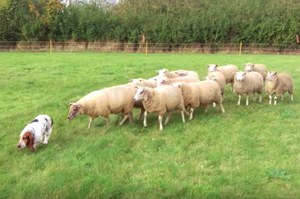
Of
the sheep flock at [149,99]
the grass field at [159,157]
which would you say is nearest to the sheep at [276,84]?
the grass field at [159,157]

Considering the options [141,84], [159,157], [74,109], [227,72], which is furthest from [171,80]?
[159,157]

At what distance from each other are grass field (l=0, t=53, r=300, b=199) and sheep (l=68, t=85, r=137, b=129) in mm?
379

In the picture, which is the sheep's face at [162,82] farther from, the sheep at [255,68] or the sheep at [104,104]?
the sheep at [255,68]

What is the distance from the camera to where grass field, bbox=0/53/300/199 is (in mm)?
4027

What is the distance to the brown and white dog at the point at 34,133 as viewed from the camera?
5043 millimetres

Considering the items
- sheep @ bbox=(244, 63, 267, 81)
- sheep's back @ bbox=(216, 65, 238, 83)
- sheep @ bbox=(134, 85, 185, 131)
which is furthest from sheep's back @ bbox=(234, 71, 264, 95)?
sheep @ bbox=(134, 85, 185, 131)

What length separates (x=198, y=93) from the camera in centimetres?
737

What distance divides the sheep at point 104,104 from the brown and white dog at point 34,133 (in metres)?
0.86

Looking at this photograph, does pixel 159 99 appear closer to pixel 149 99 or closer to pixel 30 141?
pixel 149 99

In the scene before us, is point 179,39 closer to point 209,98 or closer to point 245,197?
point 209,98

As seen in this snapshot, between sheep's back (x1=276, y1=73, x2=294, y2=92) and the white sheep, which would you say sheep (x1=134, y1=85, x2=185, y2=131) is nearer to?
the white sheep

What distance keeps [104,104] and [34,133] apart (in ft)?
5.93

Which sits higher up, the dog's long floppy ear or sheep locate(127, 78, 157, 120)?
sheep locate(127, 78, 157, 120)

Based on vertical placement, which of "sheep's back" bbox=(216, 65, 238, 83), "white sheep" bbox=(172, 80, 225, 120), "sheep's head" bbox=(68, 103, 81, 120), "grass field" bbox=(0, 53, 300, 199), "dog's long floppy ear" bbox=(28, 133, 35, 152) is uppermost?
"sheep's back" bbox=(216, 65, 238, 83)
